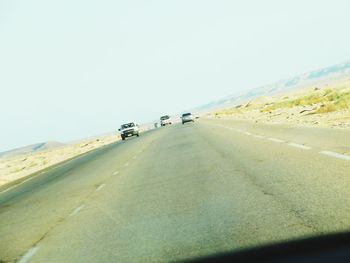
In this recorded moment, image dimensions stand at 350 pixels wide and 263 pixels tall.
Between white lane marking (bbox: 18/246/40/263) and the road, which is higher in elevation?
white lane marking (bbox: 18/246/40/263)

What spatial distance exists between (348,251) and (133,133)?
61066 mm

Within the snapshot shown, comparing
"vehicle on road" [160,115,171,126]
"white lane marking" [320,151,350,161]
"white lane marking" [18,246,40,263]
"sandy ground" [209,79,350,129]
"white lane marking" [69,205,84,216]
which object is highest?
"white lane marking" [18,246,40,263]

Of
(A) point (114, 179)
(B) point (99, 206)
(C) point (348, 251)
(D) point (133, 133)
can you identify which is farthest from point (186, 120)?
(C) point (348, 251)

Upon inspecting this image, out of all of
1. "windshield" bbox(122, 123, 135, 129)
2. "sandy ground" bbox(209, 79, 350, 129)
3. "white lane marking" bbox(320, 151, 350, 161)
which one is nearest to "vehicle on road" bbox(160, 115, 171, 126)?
"sandy ground" bbox(209, 79, 350, 129)

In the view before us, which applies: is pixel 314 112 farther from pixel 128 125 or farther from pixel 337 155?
pixel 128 125

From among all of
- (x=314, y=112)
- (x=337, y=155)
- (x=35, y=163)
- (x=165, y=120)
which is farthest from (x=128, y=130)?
(x=337, y=155)

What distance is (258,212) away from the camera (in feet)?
25.7

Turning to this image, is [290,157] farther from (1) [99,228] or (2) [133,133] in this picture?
(2) [133,133]

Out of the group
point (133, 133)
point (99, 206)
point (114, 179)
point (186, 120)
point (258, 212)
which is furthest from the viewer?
point (186, 120)

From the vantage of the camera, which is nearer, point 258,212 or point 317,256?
point 317,256

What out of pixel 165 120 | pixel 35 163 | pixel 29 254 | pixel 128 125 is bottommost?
pixel 165 120

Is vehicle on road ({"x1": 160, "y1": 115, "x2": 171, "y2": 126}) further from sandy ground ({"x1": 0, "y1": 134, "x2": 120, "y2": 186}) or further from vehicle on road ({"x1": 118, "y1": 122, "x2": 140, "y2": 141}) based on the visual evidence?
vehicle on road ({"x1": 118, "y1": 122, "x2": 140, "y2": 141})

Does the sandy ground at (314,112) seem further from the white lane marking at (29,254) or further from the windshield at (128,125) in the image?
the white lane marking at (29,254)

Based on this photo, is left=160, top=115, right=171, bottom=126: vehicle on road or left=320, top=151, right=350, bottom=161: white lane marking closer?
left=320, top=151, right=350, bottom=161: white lane marking
